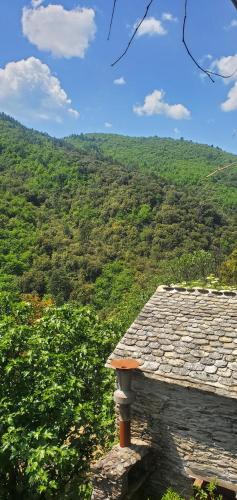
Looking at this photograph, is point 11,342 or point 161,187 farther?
point 161,187

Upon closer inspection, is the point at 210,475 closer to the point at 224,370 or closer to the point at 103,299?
the point at 224,370

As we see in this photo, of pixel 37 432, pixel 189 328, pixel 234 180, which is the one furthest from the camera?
pixel 234 180

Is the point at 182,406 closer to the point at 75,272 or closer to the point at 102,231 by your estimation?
the point at 75,272

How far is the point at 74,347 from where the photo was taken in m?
9.30

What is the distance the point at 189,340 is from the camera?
845cm

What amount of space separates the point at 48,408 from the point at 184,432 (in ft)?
8.62

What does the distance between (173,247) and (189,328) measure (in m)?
54.7

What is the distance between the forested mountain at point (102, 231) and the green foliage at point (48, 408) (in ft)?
65.2

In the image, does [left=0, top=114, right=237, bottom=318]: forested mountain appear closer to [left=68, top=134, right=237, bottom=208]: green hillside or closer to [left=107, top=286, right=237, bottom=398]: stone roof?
[left=68, top=134, right=237, bottom=208]: green hillside

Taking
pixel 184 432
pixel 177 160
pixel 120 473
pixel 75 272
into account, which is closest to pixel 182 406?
pixel 184 432

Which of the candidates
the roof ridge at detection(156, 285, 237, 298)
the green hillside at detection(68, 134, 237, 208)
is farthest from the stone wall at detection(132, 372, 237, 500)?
the green hillside at detection(68, 134, 237, 208)

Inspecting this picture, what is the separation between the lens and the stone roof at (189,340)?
24.8ft

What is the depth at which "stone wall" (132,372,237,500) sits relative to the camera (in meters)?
7.32

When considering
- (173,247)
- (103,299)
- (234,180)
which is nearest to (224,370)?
(103,299)
